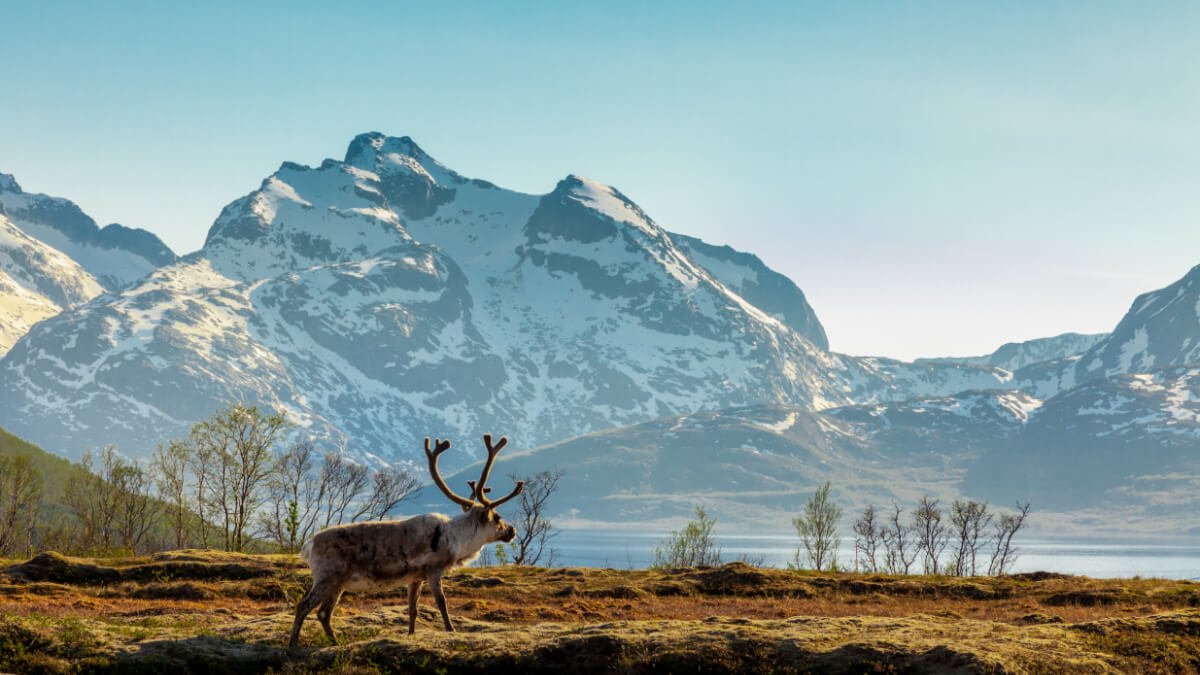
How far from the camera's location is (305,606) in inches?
857

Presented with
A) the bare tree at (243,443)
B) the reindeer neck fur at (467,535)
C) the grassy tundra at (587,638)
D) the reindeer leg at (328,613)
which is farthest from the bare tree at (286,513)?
the reindeer neck fur at (467,535)

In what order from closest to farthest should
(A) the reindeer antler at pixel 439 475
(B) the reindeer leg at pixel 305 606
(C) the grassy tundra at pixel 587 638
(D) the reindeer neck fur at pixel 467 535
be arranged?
(C) the grassy tundra at pixel 587 638 < (B) the reindeer leg at pixel 305 606 < (D) the reindeer neck fur at pixel 467 535 < (A) the reindeer antler at pixel 439 475

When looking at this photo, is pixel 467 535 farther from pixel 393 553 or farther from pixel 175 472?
pixel 175 472

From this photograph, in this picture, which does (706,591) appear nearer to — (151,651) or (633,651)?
(633,651)

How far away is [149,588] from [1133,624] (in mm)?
34056

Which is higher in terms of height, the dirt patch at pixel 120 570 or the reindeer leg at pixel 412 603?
the reindeer leg at pixel 412 603

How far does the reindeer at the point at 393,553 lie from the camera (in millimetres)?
22031

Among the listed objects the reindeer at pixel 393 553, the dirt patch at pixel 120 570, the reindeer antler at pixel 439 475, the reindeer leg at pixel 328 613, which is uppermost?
the reindeer antler at pixel 439 475

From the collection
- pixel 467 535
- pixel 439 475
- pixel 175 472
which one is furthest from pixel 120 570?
pixel 175 472

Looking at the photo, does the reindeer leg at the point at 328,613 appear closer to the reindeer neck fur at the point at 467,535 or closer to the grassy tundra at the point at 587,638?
the grassy tundra at the point at 587,638

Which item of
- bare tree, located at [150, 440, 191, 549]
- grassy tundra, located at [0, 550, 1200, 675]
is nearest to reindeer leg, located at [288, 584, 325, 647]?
grassy tundra, located at [0, 550, 1200, 675]

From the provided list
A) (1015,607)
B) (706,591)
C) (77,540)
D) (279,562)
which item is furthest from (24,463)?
(1015,607)

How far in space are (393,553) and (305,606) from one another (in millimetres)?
2233

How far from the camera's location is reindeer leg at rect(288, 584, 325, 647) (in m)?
21.7
